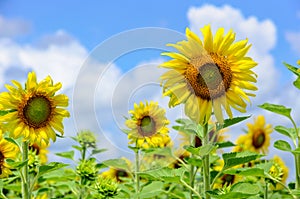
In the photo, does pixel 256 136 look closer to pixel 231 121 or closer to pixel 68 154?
pixel 68 154

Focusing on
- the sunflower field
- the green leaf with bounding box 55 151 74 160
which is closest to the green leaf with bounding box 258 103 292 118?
the sunflower field

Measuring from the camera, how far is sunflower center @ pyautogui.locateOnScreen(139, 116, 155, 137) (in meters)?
3.34

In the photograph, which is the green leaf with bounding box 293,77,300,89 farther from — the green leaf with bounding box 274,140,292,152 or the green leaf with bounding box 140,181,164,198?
the green leaf with bounding box 140,181,164,198

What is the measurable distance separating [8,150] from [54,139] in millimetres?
531

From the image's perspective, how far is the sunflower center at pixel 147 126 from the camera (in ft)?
10.9

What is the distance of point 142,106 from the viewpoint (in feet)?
10.9

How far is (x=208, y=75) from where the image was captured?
2258 millimetres

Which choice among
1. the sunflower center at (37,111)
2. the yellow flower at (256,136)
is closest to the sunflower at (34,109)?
the sunflower center at (37,111)

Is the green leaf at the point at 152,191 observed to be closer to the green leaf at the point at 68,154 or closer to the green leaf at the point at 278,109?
the green leaf at the point at 278,109

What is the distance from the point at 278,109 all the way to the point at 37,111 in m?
1.39

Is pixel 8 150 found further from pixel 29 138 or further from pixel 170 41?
pixel 170 41

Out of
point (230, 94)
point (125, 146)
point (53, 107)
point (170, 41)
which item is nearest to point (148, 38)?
point (170, 41)

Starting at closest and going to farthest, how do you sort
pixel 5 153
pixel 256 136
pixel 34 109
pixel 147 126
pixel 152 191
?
pixel 34 109 < pixel 152 191 < pixel 5 153 < pixel 147 126 < pixel 256 136

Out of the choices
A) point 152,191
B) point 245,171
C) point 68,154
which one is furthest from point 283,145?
point 68,154
